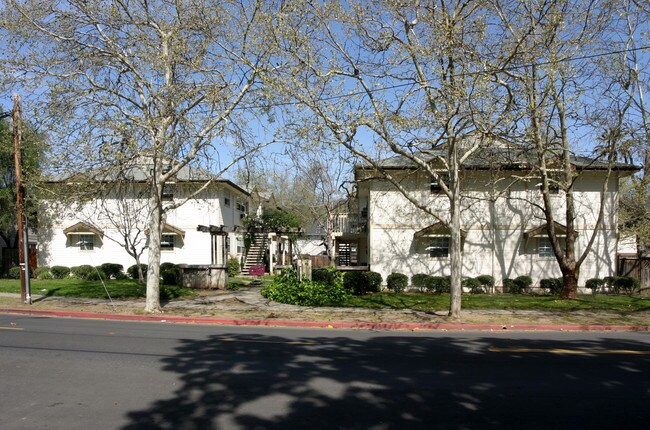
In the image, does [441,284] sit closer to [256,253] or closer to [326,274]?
[326,274]

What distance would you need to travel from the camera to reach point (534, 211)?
81.2 feet

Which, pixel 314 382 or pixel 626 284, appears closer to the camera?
pixel 314 382

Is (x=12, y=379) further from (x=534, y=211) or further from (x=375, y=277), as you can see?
(x=534, y=211)

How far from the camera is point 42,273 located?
Result: 28203mm

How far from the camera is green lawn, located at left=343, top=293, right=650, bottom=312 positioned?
17844 mm

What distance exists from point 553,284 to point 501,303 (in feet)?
18.8

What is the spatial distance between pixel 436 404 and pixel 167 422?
301 cm

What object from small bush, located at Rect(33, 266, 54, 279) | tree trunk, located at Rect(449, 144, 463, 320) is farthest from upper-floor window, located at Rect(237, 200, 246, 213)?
tree trunk, located at Rect(449, 144, 463, 320)

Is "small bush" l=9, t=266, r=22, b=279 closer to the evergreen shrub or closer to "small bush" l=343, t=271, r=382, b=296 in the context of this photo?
the evergreen shrub

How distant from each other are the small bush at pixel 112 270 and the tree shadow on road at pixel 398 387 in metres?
20.0

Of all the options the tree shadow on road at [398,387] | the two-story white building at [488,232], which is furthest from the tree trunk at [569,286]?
the tree shadow on road at [398,387]

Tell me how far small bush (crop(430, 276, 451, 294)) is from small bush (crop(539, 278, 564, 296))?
14.8 ft

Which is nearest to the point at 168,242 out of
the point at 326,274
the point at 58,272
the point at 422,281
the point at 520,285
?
the point at 58,272

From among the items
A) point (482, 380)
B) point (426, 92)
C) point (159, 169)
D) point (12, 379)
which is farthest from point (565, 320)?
point (12, 379)
